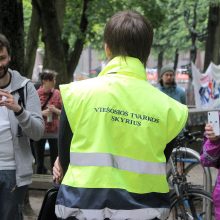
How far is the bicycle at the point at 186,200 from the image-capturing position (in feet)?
16.8

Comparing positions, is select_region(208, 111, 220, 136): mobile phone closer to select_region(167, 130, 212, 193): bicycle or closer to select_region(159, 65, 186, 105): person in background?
select_region(167, 130, 212, 193): bicycle

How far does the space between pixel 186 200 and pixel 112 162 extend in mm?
2772

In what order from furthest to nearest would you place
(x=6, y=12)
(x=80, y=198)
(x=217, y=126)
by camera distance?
1. (x=6, y=12)
2. (x=217, y=126)
3. (x=80, y=198)

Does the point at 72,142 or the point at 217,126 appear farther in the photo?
the point at 217,126

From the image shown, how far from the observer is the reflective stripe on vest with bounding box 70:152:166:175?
2488 millimetres

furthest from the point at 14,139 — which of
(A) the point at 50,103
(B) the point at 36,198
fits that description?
(A) the point at 50,103

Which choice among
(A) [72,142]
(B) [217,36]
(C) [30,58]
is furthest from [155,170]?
(B) [217,36]

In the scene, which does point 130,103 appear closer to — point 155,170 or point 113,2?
point 155,170

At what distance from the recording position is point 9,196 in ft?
12.5

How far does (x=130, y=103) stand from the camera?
2.58m

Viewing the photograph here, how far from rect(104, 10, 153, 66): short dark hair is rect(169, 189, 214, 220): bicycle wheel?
2669 mm

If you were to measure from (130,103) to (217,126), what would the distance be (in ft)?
4.07

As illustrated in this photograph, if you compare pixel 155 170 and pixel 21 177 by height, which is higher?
pixel 155 170

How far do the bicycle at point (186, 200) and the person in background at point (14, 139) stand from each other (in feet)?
5.55
